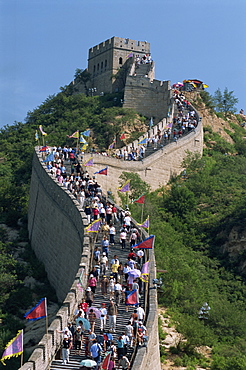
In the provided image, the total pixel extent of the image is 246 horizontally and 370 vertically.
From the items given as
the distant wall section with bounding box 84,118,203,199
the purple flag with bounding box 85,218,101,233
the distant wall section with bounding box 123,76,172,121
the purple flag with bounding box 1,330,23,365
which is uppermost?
the distant wall section with bounding box 123,76,172,121

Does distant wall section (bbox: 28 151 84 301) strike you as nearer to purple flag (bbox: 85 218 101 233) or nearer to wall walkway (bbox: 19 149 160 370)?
wall walkway (bbox: 19 149 160 370)

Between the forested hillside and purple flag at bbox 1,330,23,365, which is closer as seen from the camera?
purple flag at bbox 1,330,23,365

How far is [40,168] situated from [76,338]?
19.6m

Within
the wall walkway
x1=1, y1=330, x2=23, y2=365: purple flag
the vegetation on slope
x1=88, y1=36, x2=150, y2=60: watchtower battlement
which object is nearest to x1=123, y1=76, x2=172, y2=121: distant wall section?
the vegetation on slope

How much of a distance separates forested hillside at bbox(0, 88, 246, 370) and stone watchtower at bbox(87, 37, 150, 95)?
2.17m

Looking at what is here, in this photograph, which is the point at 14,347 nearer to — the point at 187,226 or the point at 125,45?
the point at 187,226

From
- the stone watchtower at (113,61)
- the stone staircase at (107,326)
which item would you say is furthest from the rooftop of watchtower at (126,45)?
the stone staircase at (107,326)

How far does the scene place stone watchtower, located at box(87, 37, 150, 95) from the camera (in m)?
61.3

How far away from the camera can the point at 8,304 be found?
91.7 ft

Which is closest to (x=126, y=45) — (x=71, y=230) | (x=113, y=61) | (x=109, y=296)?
(x=113, y=61)

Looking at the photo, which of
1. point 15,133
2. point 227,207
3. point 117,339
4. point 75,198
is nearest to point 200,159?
point 227,207

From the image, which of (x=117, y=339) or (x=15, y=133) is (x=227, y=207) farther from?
(x=15, y=133)

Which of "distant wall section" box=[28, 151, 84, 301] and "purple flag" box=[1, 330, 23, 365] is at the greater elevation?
"distant wall section" box=[28, 151, 84, 301]

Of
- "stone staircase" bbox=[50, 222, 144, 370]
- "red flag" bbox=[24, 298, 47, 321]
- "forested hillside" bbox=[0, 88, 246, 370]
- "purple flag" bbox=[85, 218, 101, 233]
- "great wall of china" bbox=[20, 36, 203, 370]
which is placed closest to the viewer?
"stone staircase" bbox=[50, 222, 144, 370]
